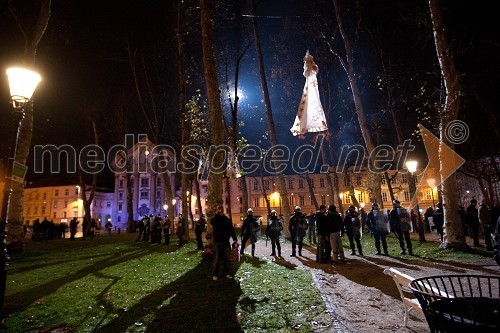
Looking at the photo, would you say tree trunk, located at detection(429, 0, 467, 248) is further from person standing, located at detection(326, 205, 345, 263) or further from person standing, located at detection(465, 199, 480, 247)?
person standing, located at detection(326, 205, 345, 263)

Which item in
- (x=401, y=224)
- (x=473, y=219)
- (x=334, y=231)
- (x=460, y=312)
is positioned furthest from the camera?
(x=473, y=219)

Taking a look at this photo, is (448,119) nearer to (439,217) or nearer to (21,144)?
(439,217)

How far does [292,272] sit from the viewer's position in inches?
372

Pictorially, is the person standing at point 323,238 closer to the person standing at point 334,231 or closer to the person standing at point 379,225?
the person standing at point 334,231

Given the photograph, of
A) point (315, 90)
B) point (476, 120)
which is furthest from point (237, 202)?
point (315, 90)

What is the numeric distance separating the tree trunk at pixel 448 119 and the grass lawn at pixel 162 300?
6.98m

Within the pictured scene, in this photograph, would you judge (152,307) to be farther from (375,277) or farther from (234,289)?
(375,277)

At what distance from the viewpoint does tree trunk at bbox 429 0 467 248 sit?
39.7 feet

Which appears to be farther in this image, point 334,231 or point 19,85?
A: point 334,231

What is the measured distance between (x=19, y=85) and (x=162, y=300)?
533cm

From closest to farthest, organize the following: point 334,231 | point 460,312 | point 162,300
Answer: point 460,312 < point 162,300 < point 334,231

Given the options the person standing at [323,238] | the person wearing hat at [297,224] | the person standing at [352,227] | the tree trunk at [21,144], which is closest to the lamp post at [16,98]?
the person standing at [323,238]

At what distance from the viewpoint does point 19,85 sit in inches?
240

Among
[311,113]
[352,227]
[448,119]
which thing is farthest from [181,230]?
[448,119]
